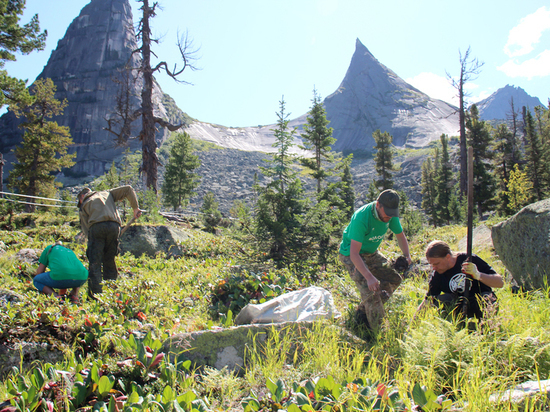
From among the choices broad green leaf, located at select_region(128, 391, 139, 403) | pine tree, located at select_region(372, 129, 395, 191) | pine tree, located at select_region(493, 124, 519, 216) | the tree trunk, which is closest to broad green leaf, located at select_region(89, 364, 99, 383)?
broad green leaf, located at select_region(128, 391, 139, 403)

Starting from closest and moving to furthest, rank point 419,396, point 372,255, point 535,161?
1. point 419,396
2. point 372,255
3. point 535,161

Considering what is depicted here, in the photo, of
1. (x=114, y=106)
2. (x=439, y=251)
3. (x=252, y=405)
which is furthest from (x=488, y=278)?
(x=114, y=106)

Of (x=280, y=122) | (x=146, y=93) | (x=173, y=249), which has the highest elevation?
(x=146, y=93)

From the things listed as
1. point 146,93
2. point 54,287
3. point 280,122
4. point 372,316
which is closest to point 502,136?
point 280,122

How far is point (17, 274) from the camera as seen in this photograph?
19.0ft

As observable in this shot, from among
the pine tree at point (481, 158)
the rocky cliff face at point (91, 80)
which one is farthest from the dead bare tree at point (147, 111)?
the rocky cliff face at point (91, 80)

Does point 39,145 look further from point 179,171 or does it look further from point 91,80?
point 91,80

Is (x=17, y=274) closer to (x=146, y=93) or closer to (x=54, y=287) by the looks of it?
(x=54, y=287)

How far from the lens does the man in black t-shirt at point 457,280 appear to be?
3.30 meters

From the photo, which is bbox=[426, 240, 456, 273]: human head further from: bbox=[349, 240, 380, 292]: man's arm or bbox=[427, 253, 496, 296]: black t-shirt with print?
bbox=[349, 240, 380, 292]: man's arm

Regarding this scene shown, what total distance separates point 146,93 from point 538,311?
15.8m

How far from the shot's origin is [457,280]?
3.73 metres

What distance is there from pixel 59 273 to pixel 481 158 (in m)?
36.8

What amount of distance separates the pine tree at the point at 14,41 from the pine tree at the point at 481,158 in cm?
3381
